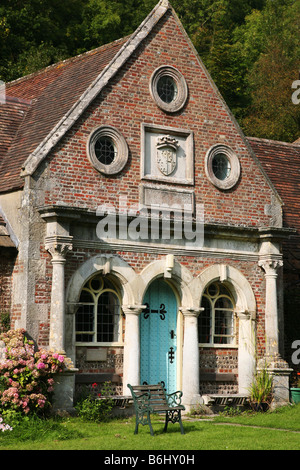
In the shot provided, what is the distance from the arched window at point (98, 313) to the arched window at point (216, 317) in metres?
2.36

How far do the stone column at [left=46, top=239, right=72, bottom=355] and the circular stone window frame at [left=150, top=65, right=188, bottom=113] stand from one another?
4346 mm

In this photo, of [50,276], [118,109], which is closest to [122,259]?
[50,276]

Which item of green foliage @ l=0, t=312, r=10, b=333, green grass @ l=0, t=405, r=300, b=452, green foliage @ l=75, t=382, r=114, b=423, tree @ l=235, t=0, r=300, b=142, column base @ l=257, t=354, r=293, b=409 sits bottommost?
green grass @ l=0, t=405, r=300, b=452

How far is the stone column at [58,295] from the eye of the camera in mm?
15258

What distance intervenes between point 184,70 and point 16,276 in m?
6.54

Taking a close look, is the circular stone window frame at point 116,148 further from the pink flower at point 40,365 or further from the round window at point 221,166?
the pink flower at point 40,365

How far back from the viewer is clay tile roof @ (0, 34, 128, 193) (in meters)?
17.1

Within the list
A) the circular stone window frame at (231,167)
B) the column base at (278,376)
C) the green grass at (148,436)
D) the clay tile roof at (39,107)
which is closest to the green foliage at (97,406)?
the green grass at (148,436)

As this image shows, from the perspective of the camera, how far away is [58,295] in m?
15.4

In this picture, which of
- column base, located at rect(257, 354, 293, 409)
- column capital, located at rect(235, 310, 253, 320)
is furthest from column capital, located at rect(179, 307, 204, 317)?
column base, located at rect(257, 354, 293, 409)

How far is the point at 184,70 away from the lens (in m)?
18.4

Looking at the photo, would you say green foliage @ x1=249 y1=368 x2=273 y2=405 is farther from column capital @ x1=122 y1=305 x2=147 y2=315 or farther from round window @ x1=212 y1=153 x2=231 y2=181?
round window @ x1=212 y1=153 x2=231 y2=181

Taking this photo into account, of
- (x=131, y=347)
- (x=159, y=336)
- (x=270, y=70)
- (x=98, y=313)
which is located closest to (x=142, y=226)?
→ (x=98, y=313)

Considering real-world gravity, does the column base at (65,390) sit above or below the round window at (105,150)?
below
